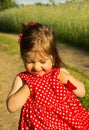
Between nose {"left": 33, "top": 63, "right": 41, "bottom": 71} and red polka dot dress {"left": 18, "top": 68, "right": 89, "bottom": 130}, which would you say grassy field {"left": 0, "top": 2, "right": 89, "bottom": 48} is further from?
nose {"left": 33, "top": 63, "right": 41, "bottom": 71}

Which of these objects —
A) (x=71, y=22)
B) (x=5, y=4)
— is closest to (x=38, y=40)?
(x=71, y=22)

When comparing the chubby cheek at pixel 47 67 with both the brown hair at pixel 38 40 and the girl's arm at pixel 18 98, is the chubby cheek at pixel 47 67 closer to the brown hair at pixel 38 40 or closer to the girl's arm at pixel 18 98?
the brown hair at pixel 38 40

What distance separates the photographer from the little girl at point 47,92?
2859mm

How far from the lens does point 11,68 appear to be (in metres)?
8.60

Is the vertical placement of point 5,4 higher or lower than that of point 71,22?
lower

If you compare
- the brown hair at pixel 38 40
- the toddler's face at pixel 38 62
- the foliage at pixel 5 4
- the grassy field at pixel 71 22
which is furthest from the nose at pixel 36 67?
the foliage at pixel 5 4

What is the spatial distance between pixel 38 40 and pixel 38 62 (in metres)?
0.17

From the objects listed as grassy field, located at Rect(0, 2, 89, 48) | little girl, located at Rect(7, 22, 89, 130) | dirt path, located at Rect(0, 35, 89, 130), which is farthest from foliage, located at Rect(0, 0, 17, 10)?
little girl, located at Rect(7, 22, 89, 130)

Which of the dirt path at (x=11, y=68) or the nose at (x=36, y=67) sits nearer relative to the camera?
the nose at (x=36, y=67)

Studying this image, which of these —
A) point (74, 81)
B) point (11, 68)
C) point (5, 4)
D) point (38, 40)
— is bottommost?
point (5, 4)

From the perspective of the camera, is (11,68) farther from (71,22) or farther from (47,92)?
(47,92)

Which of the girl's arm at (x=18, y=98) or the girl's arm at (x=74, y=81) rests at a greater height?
the girl's arm at (x=74, y=81)

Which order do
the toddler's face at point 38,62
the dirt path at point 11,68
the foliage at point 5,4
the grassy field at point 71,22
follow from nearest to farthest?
1. the toddler's face at point 38,62
2. the dirt path at point 11,68
3. the grassy field at point 71,22
4. the foliage at point 5,4

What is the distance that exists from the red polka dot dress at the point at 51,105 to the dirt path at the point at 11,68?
1.98m
